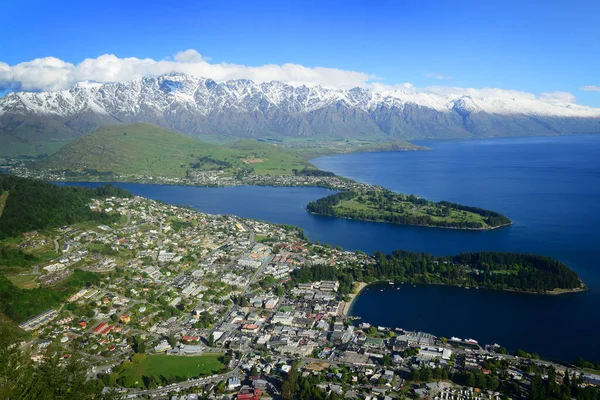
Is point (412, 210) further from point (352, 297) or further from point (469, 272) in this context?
point (352, 297)

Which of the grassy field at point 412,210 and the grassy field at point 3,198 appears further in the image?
the grassy field at point 412,210

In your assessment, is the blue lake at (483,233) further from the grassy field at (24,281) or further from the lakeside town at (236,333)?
the grassy field at (24,281)

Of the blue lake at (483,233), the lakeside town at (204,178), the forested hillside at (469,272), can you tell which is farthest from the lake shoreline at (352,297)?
the lakeside town at (204,178)

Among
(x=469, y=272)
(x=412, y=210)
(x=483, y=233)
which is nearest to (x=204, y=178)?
(x=412, y=210)

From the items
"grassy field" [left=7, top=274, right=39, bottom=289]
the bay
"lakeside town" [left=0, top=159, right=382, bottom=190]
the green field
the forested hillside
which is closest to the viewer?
the green field

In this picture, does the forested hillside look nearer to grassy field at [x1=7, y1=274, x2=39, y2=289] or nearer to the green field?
the green field

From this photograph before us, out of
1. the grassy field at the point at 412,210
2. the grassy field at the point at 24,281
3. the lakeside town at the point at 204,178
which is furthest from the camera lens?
the lakeside town at the point at 204,178

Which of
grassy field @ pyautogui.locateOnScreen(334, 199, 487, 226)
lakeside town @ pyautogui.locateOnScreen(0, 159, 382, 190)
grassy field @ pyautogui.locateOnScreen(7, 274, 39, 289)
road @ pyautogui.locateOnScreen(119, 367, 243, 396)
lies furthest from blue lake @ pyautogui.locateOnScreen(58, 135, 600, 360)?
grassy field @ pyautogui.locateOnScreen(7, 274, 39, 289)
